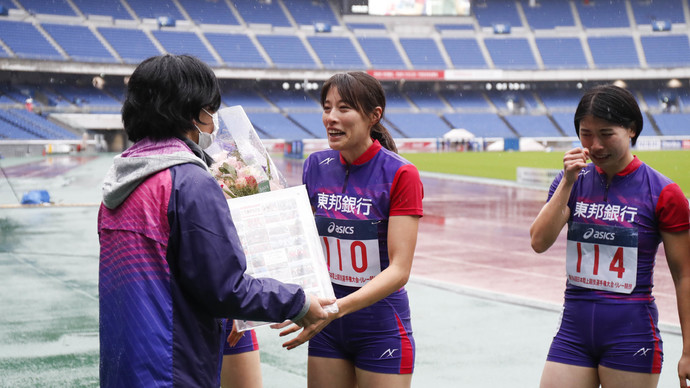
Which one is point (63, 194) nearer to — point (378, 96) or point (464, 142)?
point (378, 96)

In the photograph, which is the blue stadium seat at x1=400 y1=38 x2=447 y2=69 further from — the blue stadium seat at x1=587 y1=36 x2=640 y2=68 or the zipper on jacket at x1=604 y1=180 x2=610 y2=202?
the zipper on jacket at x1=604 y1=180 x2=610 y2=202

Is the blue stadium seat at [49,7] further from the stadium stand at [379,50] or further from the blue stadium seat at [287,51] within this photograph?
the blue stadium seat at [287,51]

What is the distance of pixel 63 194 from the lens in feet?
68.3

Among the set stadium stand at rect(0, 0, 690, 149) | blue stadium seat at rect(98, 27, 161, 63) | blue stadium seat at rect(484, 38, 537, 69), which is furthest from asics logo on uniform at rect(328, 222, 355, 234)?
blue stadium seat at rect(484, 38, 537, 69)

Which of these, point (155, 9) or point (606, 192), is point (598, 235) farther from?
point (155, 9)

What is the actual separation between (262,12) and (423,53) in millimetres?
14425

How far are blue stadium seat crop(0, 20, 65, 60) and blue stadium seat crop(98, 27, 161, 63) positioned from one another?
460cm

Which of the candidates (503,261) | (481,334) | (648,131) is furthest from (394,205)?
(648,131)

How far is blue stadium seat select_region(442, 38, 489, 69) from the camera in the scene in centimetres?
6462

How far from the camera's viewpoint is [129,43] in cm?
5619

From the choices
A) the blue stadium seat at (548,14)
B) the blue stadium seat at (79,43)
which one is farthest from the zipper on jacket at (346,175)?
the blue stadium seat at (548,14)

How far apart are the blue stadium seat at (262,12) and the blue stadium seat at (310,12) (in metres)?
1.16

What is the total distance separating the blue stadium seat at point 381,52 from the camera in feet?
207

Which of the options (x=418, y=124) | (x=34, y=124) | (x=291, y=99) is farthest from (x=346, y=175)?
(x=291, y=99)
